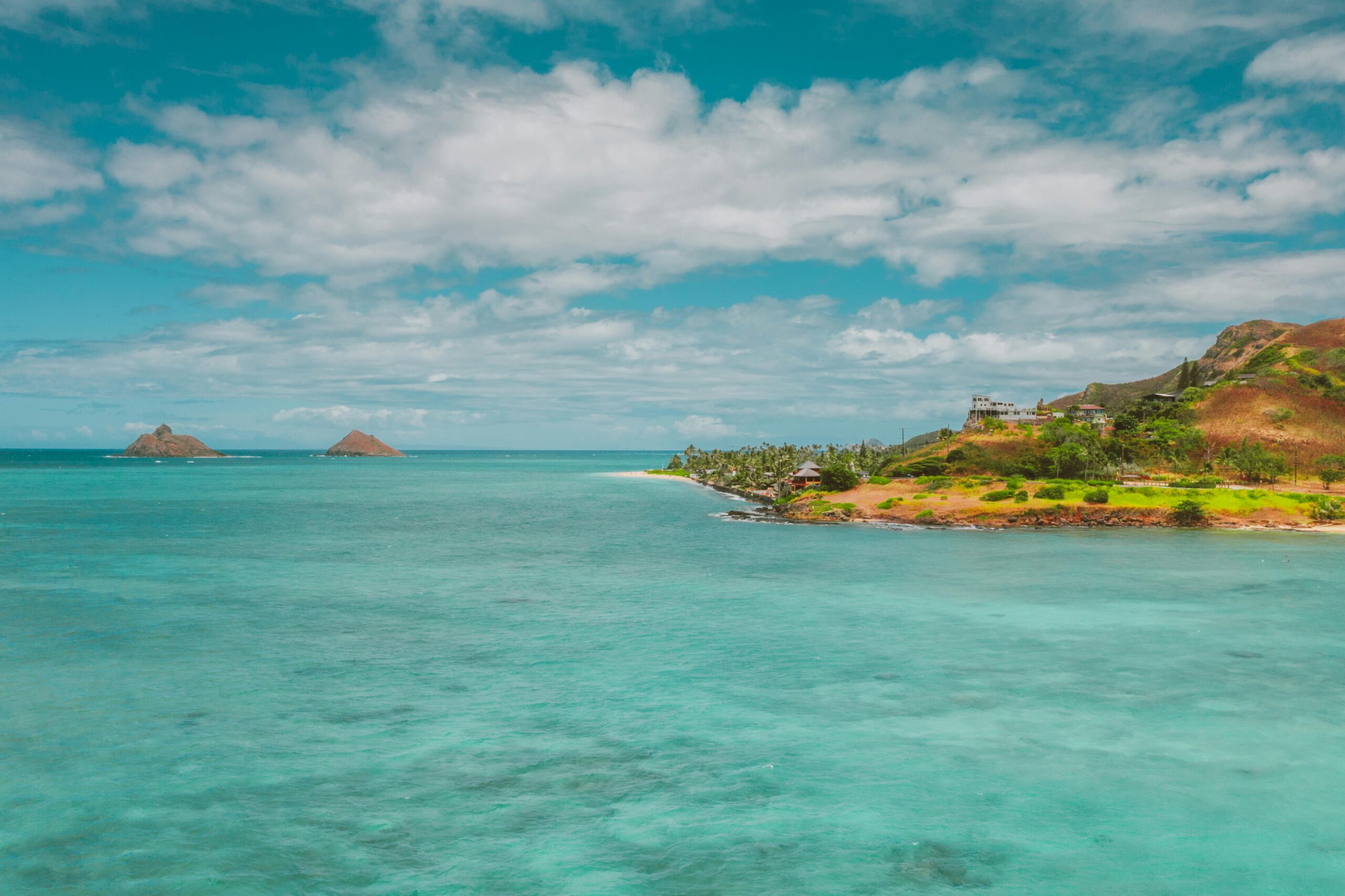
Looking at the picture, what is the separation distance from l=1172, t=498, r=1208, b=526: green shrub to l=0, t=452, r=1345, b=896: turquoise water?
37.8 metres

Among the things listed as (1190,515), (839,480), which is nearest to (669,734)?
(1190,515)

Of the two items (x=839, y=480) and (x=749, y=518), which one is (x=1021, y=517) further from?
(x=839, y=480)

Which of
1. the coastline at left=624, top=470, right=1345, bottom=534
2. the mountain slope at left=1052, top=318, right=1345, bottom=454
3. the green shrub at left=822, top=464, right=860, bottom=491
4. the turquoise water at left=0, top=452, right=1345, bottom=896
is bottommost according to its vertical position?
the turquoise water at left=0, top=452, right=1345, bottom=896

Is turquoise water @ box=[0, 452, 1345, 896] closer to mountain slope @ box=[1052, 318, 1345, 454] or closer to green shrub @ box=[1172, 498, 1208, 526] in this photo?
green shrub @ box=[1172, 498, 1208, 526]

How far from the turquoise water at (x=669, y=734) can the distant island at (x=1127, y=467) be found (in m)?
41.5

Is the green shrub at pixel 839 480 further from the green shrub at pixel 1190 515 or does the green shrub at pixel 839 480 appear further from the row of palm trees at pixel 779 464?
the green shrub at pixel 1190 515

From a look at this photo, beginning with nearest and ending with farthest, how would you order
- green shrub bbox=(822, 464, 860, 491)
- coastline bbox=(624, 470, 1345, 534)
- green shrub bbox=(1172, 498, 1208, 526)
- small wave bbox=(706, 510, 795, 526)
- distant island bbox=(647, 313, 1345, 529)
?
coastline bbox=(624, 470, 1345, 534) → green shrub bbox=(1172, 498, 1208, 526) → distant island bbox=(647, 313, 1345, 529) → small wave bbox=(706, 510, 795, 526) → green shrub bbox=(822, 464, 860, 491)

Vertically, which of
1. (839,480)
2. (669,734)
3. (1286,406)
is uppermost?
(1286,406)

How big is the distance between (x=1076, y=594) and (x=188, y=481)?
601 feet

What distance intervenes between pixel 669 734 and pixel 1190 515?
84.0 m

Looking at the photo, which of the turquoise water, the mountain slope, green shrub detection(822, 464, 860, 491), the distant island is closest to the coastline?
the distant island

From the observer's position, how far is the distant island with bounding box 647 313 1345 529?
88.0 metres

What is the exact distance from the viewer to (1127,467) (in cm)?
13250

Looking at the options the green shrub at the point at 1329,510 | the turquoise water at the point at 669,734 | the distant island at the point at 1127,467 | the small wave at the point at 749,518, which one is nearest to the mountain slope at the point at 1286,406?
the distant island at the point at 1127,467
